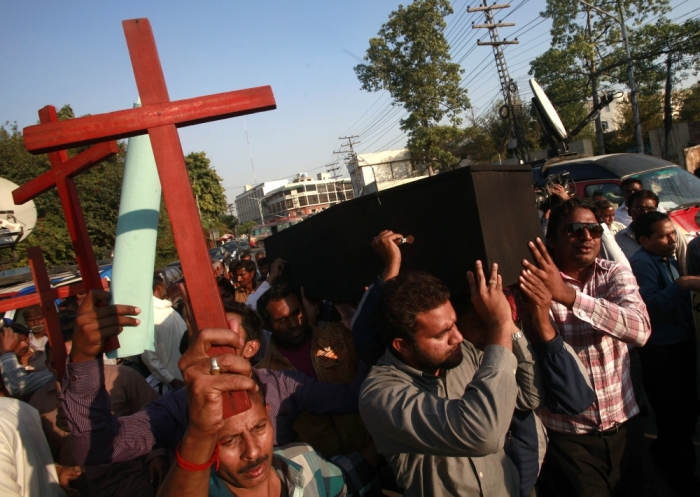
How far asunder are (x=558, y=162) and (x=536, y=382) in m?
8.15

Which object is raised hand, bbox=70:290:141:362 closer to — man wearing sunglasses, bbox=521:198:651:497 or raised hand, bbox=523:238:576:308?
raised hand, bbox=523:238:576:308

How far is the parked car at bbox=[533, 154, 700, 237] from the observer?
7273 mm

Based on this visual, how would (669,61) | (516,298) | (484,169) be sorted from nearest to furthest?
(484,169), (516,298), (669,61)

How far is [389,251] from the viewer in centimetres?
213

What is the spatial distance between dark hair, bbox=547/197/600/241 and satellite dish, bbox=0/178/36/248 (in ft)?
12.8

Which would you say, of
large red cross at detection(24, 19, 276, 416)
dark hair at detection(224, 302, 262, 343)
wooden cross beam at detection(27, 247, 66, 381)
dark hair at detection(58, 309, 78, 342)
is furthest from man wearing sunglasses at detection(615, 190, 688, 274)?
dark hair at detection(58, 309, 78, 342)

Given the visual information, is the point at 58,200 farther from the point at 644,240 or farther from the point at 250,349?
the point at 644,240

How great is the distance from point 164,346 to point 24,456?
87.5 inches

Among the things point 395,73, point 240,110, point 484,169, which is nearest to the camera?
point 240,110

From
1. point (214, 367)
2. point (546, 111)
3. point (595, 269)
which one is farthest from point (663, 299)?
point (546, 111)

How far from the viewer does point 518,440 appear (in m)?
2.15

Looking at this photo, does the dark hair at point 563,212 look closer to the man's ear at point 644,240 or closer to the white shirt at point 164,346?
the man's ear at point 644,240

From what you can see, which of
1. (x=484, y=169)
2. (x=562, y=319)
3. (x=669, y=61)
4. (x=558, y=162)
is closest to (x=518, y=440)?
(x=562, y=319)

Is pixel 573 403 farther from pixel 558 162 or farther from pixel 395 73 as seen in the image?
pixel 395 73
